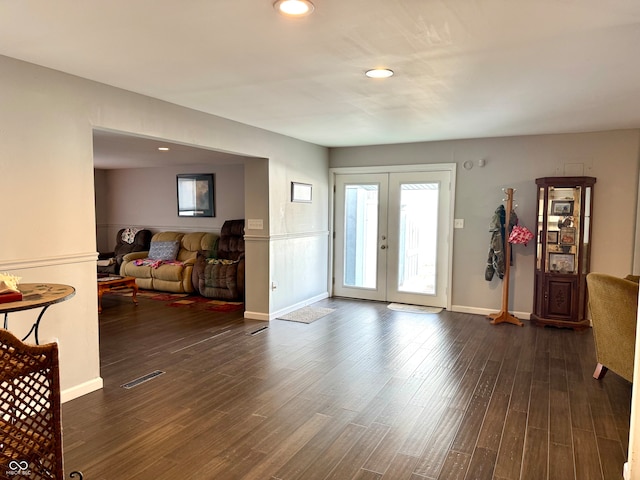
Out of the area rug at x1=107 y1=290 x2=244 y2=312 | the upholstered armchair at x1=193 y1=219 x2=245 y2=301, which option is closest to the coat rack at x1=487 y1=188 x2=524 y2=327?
the area rug at x1=107 y1=290 x2=244 y2=312

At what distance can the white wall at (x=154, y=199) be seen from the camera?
8055mm

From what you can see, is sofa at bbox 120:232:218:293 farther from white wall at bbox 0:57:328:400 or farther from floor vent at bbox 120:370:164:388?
white wall at bbox 0:57:328:400

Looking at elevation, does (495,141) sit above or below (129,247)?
above

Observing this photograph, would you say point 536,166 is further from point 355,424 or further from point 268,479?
point 268,479

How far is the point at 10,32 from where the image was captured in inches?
91.4

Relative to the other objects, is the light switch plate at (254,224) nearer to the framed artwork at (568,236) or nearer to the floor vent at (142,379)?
the floor vent at (142,379)

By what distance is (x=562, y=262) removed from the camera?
510 centimetres

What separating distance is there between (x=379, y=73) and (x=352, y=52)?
44cm

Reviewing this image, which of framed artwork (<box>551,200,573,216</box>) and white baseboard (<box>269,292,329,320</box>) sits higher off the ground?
framed artwork (<box>551,200,573,216</box>)

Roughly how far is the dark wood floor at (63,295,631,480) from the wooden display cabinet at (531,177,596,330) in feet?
0.92

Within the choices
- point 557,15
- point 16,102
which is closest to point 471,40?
point 557,15

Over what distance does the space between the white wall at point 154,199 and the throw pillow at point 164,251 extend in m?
0.59

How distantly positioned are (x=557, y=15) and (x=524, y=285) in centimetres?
406

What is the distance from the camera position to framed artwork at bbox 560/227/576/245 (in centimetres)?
505
